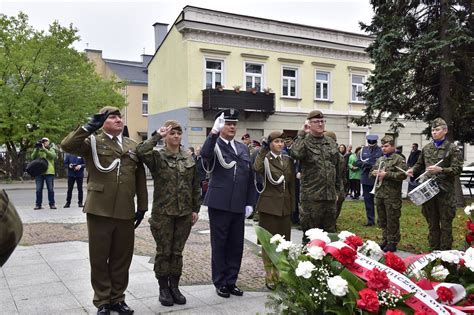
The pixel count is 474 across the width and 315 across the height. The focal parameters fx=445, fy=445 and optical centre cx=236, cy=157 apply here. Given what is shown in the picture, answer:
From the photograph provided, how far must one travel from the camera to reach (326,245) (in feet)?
8.07

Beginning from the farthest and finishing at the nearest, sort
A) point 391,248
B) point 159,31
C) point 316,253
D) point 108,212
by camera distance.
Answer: point 159,31, point 391,248, point 108,212, point 316,253

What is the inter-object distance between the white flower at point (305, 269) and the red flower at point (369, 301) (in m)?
0.27

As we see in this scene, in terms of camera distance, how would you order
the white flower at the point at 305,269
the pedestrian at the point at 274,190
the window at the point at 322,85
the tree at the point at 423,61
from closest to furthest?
the white flower at the point at 305,269 < the pedestrian at the point at 274,190 < the tree at the point at 423,61 < the window at the point at 322,85

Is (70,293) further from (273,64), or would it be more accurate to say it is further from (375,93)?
(273,64)

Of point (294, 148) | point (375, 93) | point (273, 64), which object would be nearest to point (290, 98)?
point (273, 64)

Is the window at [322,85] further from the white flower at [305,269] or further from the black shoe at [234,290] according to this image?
the white flower at [305,269]

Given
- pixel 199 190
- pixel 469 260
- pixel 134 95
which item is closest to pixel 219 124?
pixel 199 190

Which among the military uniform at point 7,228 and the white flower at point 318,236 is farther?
the white flower at point 318,236

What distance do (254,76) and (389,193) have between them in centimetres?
1981

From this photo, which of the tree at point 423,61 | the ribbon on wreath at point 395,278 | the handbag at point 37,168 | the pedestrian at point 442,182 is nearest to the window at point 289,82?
the tree at point 423,61

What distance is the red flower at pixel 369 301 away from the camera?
203 centimetres

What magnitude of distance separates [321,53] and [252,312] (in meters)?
25.6

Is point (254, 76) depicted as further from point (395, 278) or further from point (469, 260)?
point (395, 278)

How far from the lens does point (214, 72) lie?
25.2 meters
